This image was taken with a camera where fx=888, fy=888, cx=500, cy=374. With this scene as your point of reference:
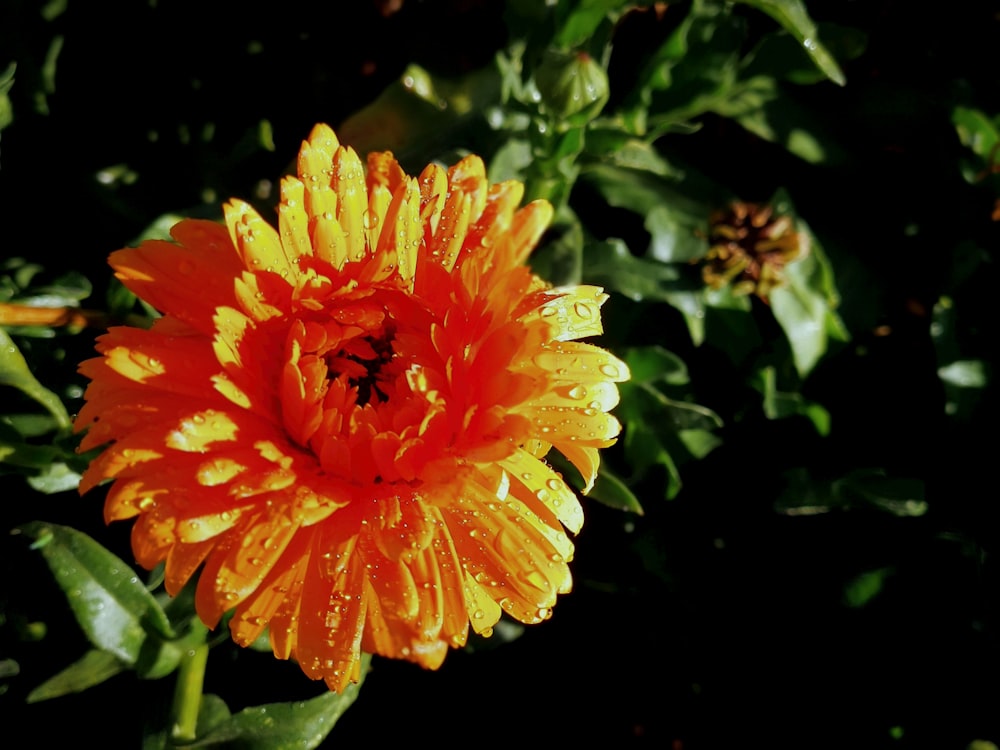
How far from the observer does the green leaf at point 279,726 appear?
1.02 m

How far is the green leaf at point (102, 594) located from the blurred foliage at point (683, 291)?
0.15m

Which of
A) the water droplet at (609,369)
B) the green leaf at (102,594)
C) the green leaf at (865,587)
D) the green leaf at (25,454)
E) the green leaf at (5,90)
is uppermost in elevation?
the green leaf at (5,90)

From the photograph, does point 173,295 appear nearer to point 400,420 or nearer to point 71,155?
point 400,420

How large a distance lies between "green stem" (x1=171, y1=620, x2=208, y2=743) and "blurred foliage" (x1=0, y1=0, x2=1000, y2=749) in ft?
0.17

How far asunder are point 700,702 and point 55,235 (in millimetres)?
1260

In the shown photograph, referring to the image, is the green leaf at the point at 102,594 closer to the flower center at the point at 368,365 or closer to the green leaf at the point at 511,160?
the flower center at the point at 368,365

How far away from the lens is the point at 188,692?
1.08 metres

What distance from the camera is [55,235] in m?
1.33

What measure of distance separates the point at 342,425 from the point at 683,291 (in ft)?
1.95

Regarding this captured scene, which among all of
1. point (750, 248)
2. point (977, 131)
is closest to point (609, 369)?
point (750, 248)

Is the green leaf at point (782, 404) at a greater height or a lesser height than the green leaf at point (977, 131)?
lesser

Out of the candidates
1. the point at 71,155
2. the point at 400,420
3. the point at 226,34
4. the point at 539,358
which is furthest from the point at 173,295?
the point at 226,34

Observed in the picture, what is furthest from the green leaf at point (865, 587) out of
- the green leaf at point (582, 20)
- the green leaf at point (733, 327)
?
the green leaf at point (582, 20)

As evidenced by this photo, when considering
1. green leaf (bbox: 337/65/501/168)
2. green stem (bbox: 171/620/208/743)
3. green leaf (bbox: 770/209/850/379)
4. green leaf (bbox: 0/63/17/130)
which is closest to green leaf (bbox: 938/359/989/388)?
green leaf (bbox: 770/209/850/379)
